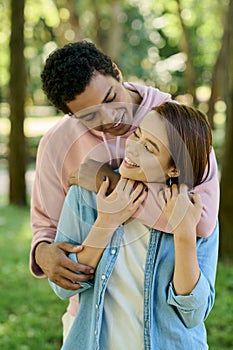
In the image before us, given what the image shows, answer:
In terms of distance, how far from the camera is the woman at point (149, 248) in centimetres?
174

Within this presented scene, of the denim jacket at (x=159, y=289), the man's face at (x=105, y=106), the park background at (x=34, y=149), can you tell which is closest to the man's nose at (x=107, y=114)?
the man's face at (x=105, y=106)

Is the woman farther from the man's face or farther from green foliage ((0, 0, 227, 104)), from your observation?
green foliage ((0, 0, 227, 104))

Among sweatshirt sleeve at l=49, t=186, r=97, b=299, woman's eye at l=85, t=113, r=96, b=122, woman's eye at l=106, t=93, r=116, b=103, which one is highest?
Answer: woman's eye at l=106, t=93, r=116, b=103

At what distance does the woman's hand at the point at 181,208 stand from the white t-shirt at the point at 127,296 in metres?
0.12

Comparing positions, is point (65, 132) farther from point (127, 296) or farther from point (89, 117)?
point (127, 296)

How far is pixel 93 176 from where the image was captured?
1887 mm

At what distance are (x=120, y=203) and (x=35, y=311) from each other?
3.87 meters

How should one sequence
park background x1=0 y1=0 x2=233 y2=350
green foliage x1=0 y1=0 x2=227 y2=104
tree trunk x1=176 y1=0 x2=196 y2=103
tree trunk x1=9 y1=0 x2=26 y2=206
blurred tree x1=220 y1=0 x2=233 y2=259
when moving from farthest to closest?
green foliage x1=0 y1=0 x2=227 y2=104, tree trunk x1=176 y1=0 x2=196 y2=103, tree trunk x1=9 y1=0 x2=26 y2=206, blurred tree x1=220 y1=0 x2=233 y2=259, park background x1=0 y1=0 x2=233 y2=350

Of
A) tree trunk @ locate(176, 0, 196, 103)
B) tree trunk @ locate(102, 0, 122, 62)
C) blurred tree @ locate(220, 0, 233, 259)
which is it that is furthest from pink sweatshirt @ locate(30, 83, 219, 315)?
tree trunk @ locate(176, 0, 196, 103)

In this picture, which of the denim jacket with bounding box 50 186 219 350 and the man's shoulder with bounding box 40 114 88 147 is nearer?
the denim jacket with bounding box 50 186 219 350

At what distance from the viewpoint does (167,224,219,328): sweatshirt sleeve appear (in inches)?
69.4

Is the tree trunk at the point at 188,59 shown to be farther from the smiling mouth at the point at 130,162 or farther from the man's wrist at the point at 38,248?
the smiling mouth at the point at 130,162

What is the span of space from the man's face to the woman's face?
8.7 inches

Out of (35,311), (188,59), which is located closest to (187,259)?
(35,311)
